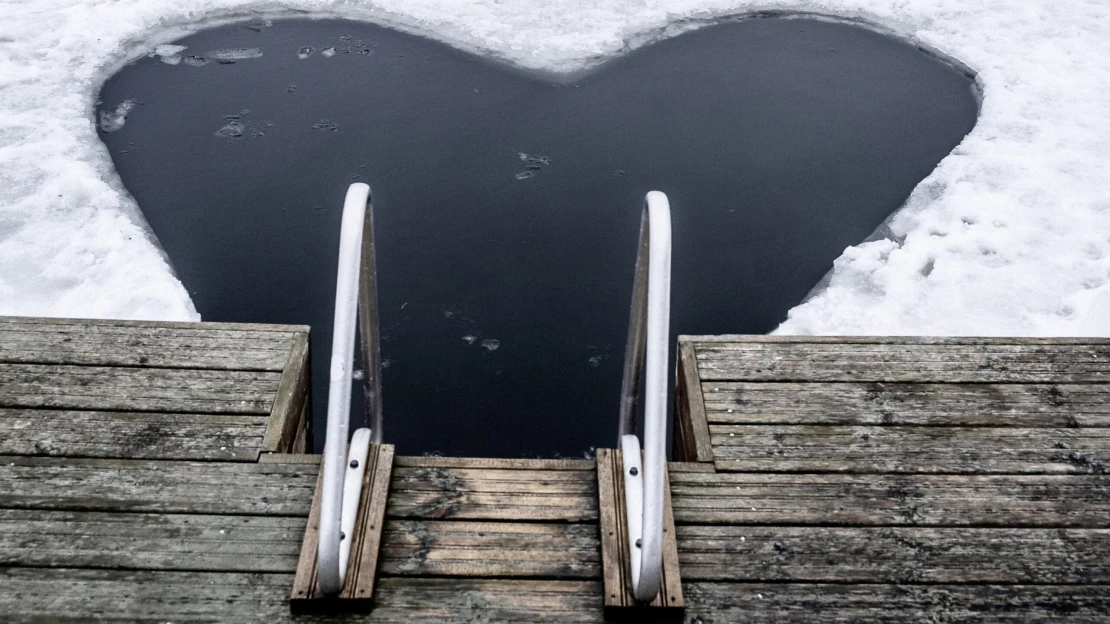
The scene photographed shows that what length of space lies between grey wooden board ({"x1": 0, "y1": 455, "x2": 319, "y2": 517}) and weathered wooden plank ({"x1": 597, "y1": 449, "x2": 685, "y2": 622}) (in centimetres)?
86

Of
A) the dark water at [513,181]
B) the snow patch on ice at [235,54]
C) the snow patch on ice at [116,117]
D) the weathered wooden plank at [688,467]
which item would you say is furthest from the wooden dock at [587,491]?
the snow patch on ice at [235,54]

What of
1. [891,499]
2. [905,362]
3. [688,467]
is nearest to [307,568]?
[688,467]

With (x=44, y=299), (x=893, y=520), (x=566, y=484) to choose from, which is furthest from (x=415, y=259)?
(x=893, y=520)

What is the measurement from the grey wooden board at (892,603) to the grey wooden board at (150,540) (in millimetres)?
1132

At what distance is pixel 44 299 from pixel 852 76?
16.1 feet

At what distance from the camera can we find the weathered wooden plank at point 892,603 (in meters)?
2.32

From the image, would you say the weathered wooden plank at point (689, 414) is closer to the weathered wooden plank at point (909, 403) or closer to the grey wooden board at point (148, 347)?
the weathered wooden plank at point (909, 403)

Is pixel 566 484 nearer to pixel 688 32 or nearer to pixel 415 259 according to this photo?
pixel 415 259

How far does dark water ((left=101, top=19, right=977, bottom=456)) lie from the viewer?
154 inches

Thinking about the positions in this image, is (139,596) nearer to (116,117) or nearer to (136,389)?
(136,389)

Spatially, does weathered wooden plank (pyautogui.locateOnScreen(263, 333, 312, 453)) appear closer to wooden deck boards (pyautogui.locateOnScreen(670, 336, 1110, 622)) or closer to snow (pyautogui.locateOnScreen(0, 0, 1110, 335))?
snow (pyautogui.locateOnScreen(0, 0, 1110, 335))

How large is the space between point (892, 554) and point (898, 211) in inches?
109

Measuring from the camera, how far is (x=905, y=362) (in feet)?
10.3

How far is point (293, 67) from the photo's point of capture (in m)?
5.88
